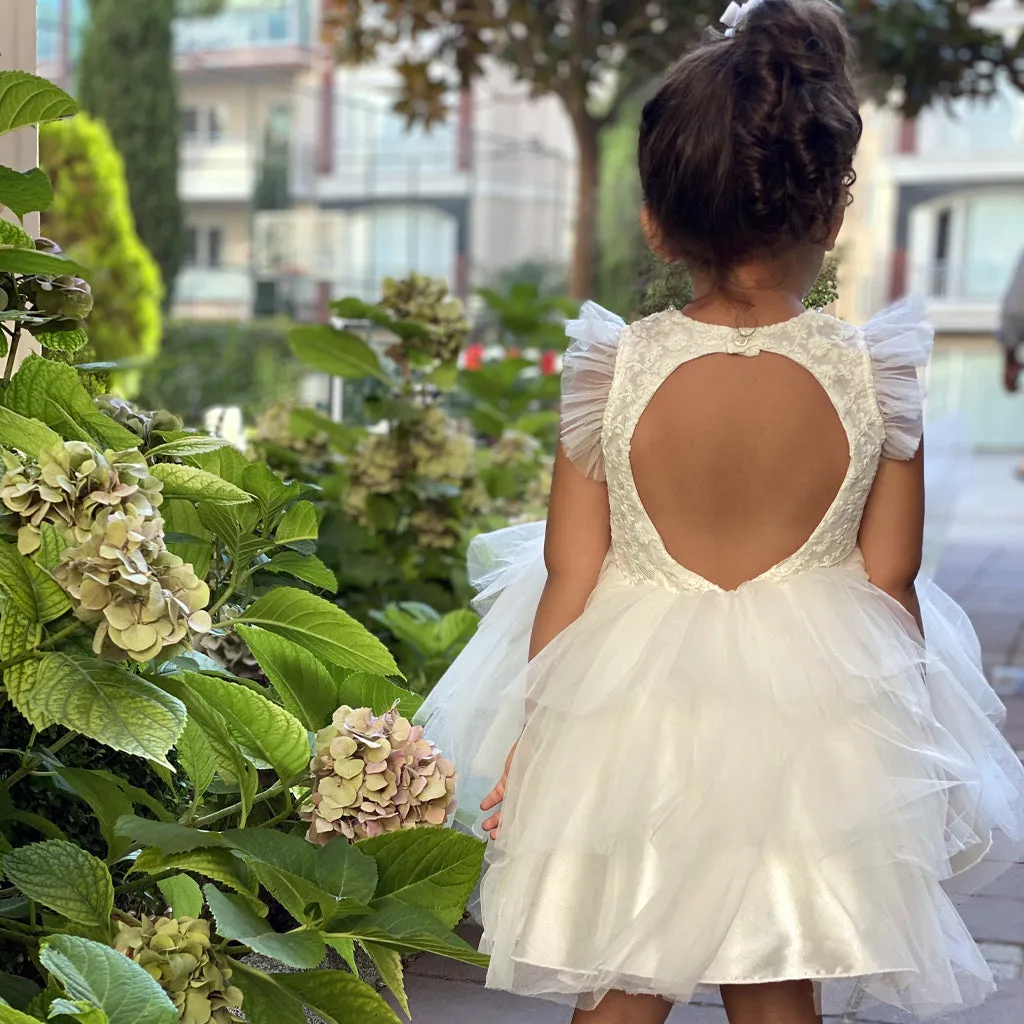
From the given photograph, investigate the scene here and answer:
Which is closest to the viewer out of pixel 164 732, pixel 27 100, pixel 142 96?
pixel 164 732

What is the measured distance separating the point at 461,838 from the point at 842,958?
15.9 inches

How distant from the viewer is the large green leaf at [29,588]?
45.4 inches

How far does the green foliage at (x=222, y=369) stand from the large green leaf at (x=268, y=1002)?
25.2 feet

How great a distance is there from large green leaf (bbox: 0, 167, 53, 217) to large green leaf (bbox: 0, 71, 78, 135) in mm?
48

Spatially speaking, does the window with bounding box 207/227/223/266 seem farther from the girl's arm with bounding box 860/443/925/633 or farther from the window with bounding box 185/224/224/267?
the girl's arm with bounding box 860/443/925/633

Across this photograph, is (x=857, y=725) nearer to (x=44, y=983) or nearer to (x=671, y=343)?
(x=671, y=343)

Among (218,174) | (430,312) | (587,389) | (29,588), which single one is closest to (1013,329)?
(430,312)

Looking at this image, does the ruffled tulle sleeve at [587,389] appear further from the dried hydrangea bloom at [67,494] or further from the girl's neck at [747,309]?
the dried hydrangea bloom at [67,494]

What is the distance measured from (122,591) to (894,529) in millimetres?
836

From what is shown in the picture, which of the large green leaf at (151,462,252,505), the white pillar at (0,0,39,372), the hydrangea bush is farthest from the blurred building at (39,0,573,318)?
the large green leaf at (151,462,252,505)

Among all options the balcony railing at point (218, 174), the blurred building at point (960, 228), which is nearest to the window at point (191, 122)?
the balcony railing at point (218, 174)

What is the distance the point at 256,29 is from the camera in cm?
2325

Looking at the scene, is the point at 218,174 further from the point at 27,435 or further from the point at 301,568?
the point at 27,435

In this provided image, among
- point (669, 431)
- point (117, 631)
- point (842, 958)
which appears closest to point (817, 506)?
point (669, 431)
